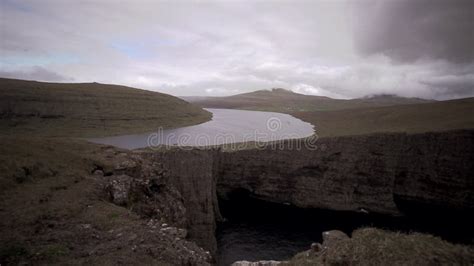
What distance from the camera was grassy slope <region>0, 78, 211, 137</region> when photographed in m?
81.8

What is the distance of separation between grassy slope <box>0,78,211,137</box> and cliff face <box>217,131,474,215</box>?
56259 millimetres

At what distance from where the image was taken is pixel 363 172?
52156 millimetres

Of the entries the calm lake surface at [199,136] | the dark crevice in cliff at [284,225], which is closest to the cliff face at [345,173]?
the dark crevice in cliff at [284,225]

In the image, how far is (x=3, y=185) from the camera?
16.6 metres

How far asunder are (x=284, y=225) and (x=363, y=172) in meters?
19.4

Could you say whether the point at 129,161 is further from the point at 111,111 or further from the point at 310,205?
the point at 111,111

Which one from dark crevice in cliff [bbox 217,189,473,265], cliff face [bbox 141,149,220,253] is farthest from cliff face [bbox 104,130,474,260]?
dark crevice in cliff [bbox 217,189,473,265]

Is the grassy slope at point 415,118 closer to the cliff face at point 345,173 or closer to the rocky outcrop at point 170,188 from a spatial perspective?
the cliff face at point 345,173

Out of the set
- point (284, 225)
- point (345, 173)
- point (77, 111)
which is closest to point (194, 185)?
point (284, 225)

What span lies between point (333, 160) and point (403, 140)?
12078 millimetres

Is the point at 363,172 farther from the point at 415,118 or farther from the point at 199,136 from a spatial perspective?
the point at 199,136

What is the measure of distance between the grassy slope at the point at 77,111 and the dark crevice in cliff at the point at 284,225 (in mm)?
58697

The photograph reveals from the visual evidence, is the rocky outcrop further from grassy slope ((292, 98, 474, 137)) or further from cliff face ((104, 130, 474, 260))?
grassy slope ((292, 98, 474, 137))

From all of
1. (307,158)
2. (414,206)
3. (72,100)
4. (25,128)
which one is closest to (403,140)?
(414,206)
